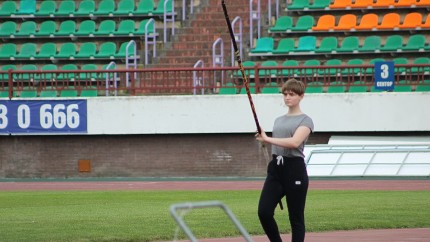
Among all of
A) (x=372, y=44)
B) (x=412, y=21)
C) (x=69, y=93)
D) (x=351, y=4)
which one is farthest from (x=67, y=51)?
(x=412, y=21)

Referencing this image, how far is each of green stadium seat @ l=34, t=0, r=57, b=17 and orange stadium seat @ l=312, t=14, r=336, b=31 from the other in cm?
889

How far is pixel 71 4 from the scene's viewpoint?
38.7 metres

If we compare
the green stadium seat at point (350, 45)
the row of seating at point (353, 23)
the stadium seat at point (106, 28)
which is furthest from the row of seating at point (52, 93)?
the green stadium seat at point (350, 45)

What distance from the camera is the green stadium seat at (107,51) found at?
36134 millimetres

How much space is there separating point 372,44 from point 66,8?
1046cm

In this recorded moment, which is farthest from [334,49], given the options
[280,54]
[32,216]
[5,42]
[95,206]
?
[32,216]

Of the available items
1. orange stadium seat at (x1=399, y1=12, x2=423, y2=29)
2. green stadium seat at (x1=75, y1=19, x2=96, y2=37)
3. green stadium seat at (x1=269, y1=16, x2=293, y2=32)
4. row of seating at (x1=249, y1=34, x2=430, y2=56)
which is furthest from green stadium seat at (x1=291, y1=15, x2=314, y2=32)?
green stadium seat at (x1=75, y1=19, x2=96, y2=37)

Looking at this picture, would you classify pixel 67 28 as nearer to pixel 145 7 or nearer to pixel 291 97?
pixel 145 7

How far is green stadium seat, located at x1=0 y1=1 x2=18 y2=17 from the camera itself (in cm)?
3891

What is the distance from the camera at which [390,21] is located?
34.8 m

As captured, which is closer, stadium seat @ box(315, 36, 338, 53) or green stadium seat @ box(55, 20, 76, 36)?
stadium seat @ box(315, 36, 338, 53)

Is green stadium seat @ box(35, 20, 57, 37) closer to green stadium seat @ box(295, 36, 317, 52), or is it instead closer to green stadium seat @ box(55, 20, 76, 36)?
green stadium seat @ box(55, 20, 76, 36)

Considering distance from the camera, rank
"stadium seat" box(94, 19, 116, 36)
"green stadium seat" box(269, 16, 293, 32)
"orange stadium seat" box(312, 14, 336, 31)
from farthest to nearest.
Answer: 1. "stadium seat" box(94, 19, 116, 36)
2. "green stadium seat" box(269, 16, 293, 32)
3. "orange stadium seat" box(312, 14, 336, 31)

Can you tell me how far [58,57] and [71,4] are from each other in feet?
8.24
